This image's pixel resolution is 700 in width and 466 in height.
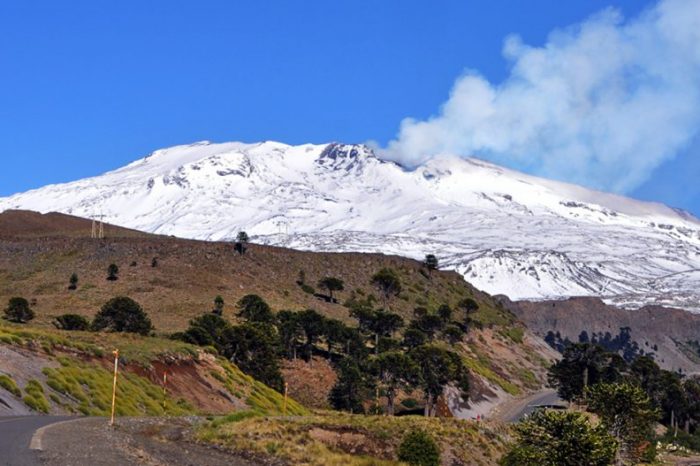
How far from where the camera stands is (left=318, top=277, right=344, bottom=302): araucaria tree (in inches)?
6053

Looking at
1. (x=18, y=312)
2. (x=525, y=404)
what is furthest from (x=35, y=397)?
(x=525, y=404)

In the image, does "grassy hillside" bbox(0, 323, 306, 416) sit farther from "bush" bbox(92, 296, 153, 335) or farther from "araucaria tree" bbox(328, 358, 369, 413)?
"bush" bbox(92, 296, 153, 335)

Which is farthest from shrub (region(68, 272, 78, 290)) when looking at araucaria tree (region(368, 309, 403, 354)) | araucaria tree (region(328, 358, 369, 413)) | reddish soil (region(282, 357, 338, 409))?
araucaria tree (region(328, 358, 369, 413))

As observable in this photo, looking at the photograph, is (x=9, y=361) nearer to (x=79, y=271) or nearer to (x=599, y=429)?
(x=599, y=429)

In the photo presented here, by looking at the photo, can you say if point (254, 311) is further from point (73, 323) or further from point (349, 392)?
point (73, 323)

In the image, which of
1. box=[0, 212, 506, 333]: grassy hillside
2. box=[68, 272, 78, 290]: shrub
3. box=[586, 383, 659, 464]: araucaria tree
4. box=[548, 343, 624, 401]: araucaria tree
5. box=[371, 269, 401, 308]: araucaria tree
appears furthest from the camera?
box=[371, 269, 401, 308]: araucaria tree

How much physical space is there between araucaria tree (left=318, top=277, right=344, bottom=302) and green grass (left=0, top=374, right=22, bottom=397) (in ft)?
352

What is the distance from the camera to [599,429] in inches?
1729

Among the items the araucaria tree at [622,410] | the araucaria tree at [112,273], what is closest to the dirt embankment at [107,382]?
the araucaria tree at [622,410]

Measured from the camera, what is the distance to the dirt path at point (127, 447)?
98.5 ft

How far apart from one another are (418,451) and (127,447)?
1575cm

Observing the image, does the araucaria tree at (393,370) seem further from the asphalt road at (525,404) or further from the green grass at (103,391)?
the green grass at (103,391)

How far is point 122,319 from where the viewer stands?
323 feet

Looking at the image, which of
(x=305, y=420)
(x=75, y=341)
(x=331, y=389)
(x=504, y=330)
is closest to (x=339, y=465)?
(x=305, y=420)
